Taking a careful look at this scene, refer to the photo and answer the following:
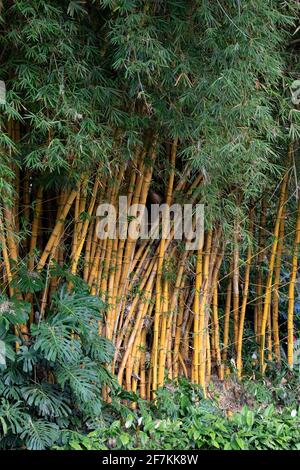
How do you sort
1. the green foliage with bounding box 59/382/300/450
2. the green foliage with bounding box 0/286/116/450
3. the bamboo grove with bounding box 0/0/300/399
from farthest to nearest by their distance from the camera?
the green foliage with bounding box 59/382/300/450
the green foliage with bounding box 0/286/116/450
the bamboo grove with bounding box 0/0/300/399

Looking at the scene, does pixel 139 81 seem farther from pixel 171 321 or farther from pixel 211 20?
pixel 171 321

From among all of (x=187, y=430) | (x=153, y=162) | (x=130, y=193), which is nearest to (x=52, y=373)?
(x=187, y=430)

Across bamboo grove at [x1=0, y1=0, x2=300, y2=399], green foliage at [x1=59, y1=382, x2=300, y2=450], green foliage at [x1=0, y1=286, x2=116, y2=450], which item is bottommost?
green foliage at [x1=59, y1=382, x2=300, y2=450]

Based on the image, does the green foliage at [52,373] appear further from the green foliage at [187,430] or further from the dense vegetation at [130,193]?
the green foliage at [187,430]

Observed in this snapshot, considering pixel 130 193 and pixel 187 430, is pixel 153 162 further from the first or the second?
pixel 187 430

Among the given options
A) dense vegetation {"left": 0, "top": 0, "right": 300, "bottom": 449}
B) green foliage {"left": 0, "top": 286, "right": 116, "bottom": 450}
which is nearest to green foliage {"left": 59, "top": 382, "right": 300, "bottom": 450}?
dense vegetation {"left": 0, "top": 0, "right": 300, "bottom": 449}

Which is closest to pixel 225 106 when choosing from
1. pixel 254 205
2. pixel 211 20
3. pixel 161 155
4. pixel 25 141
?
pixel 211 20

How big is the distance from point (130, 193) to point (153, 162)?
7.3 inches

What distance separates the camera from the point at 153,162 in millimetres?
2678

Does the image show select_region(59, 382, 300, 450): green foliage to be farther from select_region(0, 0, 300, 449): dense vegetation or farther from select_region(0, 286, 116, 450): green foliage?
select_region(0, 286, 116, 450): green foliage

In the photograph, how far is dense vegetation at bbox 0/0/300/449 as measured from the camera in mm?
2188
